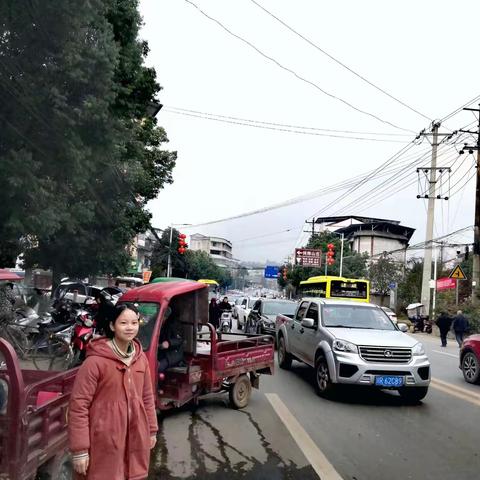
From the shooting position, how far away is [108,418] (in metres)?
3.02

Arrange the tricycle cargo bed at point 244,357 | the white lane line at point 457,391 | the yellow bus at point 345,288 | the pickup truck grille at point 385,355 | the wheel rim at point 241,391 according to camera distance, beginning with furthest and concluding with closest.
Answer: the yellow bus at point 345,288
the white lane line at point 457,391
the pickup truck grille at point 385,355
the wheel rim at point 241,391
the tricycle cargo bed at point 244,357

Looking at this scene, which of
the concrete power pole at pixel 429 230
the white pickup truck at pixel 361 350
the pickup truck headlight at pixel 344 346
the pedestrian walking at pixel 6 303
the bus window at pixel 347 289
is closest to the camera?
the white pickup truck at pixel 361 350

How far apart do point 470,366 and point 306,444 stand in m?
7.01

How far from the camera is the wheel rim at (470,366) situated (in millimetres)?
11523

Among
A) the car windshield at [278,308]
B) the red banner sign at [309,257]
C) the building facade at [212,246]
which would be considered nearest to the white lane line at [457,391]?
the car windshield at [278,308]

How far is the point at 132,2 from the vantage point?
42.9 feet

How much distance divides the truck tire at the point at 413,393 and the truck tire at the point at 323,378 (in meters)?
1.19

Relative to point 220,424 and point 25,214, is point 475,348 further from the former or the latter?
point 25,214

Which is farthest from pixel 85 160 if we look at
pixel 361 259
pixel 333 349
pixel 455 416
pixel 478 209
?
pixel 361 259

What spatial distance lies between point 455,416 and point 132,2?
1154cm

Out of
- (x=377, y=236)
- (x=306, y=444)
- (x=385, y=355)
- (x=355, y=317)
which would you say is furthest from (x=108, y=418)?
(x=377, y=236)

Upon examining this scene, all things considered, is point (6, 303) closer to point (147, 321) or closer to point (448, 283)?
point (147, 321)

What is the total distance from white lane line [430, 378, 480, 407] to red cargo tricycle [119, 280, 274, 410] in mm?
3611

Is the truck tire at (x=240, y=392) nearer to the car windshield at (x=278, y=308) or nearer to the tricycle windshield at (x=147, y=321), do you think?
the tricycle windshield at (x=147, y=321)
